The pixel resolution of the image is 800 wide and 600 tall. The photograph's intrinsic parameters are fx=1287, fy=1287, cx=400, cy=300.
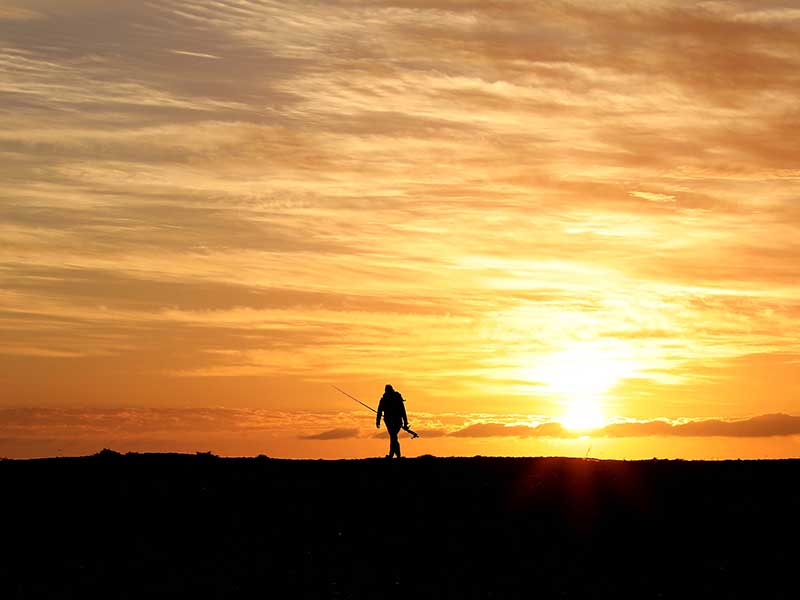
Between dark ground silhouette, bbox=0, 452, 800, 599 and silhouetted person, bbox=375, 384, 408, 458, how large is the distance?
2.17 meters

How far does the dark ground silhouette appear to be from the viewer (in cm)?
2839

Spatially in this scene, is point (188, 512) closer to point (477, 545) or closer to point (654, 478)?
point (477, 545)

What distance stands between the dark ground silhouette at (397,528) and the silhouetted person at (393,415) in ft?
7.13

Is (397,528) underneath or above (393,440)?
underneath

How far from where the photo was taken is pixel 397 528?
32.3m

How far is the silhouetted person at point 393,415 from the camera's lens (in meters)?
42.0

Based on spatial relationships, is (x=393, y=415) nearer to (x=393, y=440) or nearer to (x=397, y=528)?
(x=393, y=440)

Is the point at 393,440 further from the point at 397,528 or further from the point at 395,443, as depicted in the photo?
the point at 397,528

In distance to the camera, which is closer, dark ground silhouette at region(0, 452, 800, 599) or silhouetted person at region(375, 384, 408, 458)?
dark ground silhouette at region(0, 452, 800, 599)

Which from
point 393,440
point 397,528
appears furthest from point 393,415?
point 397,528

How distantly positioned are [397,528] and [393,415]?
10.0 metres

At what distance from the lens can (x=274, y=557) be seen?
98.8ft

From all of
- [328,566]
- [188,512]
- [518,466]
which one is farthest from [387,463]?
[328,566]

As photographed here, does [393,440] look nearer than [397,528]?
No
